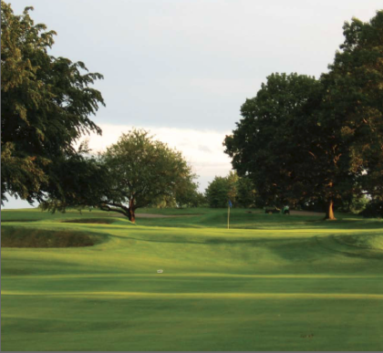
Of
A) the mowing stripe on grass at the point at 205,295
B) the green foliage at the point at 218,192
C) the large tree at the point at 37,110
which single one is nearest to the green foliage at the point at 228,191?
the green foliage at the point at 218,192

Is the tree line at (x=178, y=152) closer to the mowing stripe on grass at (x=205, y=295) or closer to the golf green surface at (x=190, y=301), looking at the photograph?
the golf green surface at (x=190, y=301)

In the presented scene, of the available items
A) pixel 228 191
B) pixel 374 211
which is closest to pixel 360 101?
pixel 374 211

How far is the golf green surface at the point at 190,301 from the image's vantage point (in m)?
7.91

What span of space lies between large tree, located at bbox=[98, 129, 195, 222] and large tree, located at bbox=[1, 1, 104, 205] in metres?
25.2

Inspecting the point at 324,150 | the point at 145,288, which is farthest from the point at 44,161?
the point at 324,150

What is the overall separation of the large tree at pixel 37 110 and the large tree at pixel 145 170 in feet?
82.8

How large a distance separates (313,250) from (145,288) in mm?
15271

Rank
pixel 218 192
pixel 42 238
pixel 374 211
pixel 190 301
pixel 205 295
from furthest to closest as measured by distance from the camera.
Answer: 1. pixel 218 192
2. pixel 374 211
3. pixel 42 238
4. pixel 205 295
5. pixel 190 301

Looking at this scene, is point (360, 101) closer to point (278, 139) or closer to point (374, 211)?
point (278, 139)

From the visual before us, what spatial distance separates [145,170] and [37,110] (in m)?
31.4

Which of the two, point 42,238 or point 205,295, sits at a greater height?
point 42,238

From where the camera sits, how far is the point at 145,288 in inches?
590

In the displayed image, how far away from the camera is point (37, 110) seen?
32250 millimetres

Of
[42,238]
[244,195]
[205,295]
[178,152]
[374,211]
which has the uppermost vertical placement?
[178,152]
